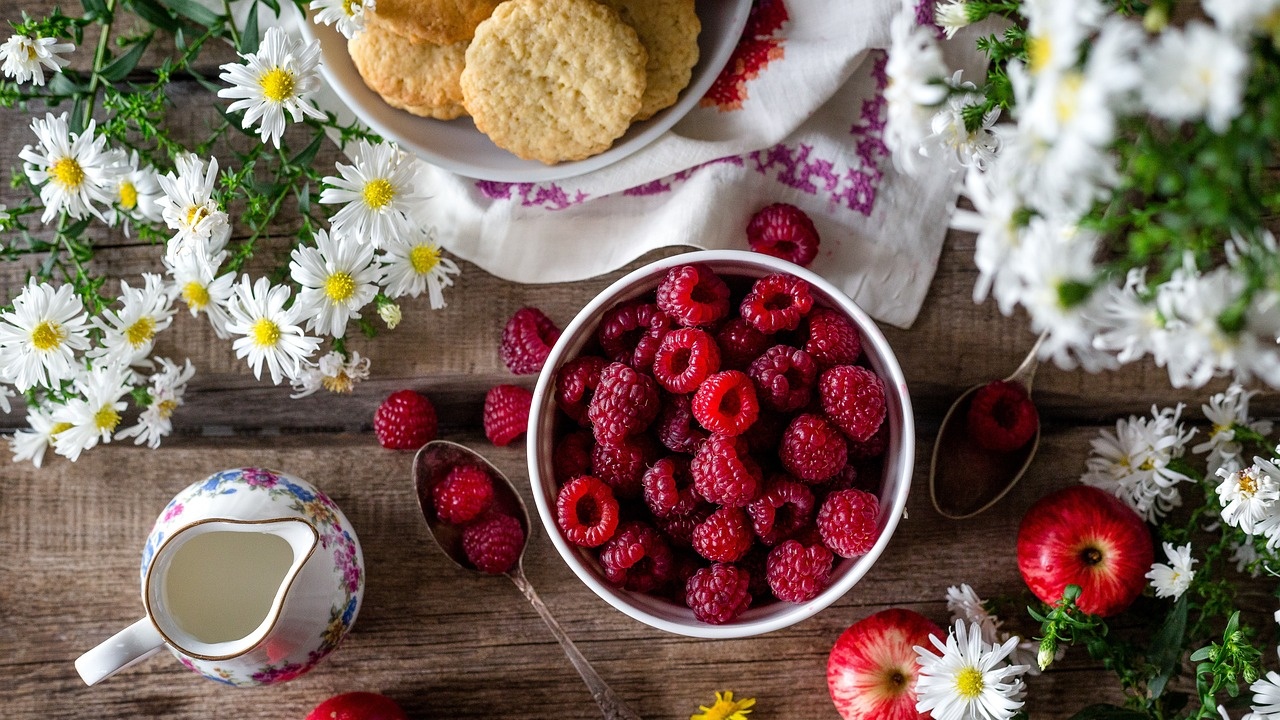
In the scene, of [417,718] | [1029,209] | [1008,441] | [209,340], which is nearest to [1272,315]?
[1029,209]

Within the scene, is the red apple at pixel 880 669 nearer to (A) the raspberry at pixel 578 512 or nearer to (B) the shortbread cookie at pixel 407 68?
(A) the raspberry at pixel 578 512

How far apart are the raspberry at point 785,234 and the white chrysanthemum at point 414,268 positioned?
437 mm

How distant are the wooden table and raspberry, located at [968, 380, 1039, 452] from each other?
62mm

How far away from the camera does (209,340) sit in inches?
57.9

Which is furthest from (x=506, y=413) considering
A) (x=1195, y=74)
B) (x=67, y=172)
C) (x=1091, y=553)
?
(x=1195, y=74)

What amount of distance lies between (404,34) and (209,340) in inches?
21.5

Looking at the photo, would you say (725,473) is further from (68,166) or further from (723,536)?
(68,166)

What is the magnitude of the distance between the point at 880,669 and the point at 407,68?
3.32 feet

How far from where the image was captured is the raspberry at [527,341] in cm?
137

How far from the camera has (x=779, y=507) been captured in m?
1.19

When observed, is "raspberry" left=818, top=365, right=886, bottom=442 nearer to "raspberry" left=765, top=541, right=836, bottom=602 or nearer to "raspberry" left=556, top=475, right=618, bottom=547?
"raspberry" left=765, top=541, right=836, bottom=602

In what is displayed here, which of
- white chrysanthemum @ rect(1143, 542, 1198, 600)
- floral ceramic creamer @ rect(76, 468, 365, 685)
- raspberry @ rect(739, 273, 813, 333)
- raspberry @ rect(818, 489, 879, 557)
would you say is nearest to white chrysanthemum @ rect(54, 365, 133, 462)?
floral ceramic creamer @ rect(76, 468, 365, 685)

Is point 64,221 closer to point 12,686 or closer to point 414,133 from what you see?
point 414,133

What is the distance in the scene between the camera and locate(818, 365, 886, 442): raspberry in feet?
3.73
